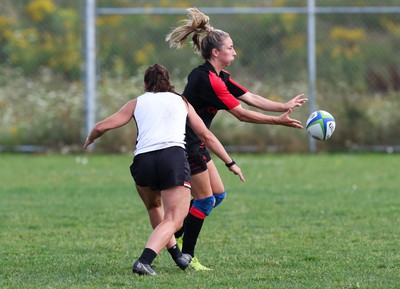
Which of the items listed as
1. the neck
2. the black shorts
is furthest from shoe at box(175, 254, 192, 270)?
the neck

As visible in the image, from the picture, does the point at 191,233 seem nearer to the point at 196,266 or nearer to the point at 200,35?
the point at 196,266

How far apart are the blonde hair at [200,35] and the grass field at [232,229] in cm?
167

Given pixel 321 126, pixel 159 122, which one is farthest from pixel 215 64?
pixel 321 126

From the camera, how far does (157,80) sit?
22.0ft

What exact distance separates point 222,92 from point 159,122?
666 millimetres

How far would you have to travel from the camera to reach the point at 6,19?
19.8m

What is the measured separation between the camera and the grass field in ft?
21.5

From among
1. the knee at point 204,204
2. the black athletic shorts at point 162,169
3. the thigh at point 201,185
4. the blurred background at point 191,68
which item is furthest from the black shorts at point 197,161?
the blurred background at point 191,68

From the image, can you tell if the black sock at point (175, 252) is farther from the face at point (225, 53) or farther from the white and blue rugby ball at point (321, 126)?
the white and blue rugby ball at point (321, 126)

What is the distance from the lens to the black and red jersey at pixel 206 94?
7031mm

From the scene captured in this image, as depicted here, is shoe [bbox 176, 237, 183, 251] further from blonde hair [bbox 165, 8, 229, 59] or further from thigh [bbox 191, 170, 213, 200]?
blonde hair [bbox 165, 8, 229, 59]

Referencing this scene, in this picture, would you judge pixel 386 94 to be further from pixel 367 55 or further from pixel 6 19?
pixel 6 19

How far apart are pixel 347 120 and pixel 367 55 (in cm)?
365

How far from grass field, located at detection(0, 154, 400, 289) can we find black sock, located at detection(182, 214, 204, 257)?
18 cm
